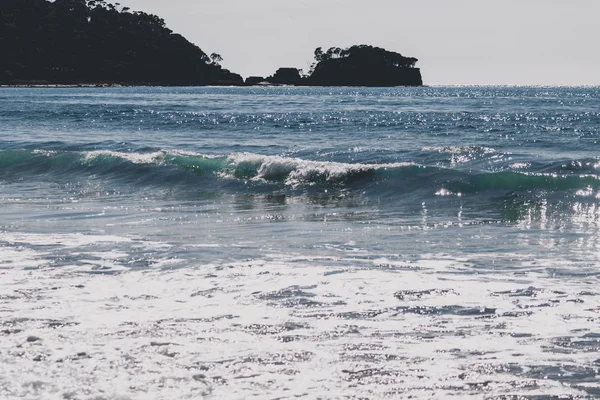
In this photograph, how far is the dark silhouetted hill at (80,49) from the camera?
17100 cm

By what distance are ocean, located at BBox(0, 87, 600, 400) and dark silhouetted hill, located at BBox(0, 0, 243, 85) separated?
15797 cm

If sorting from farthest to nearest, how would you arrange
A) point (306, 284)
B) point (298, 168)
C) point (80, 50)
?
point (80, 50) < point (298, 168) < point (306, 284)

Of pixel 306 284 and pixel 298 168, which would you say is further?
pixel 298 168

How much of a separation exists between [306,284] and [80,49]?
182991mm

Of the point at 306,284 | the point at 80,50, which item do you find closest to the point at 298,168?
the point at 306,284

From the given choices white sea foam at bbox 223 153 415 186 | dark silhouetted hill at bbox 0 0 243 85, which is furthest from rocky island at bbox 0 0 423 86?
white sea foam at bbox 223 153 415 186

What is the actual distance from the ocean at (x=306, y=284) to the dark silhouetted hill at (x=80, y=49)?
157967mm

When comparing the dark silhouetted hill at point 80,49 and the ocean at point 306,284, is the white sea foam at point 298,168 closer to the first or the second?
the ocean at point 306,284

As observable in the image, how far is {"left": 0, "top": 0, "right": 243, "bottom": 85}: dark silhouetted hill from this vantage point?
561 ft

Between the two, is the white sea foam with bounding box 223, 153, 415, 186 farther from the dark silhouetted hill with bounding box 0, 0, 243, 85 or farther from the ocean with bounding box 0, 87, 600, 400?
the dark silhouetted hill with bounding box 0, 0, 243, 85

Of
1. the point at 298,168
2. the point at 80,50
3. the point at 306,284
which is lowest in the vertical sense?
the point at 306,284

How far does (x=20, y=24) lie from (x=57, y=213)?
186 metres

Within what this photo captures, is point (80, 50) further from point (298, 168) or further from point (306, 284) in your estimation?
point (306, 284)

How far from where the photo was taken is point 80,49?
180500 mm
